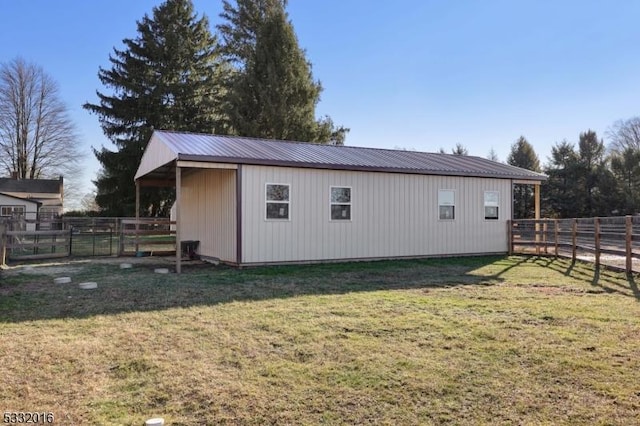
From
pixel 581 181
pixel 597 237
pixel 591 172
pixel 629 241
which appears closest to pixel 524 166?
pixel 581 181

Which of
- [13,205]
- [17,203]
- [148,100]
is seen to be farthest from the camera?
[148,100]

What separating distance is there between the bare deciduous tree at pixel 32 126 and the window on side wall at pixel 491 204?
32.8 m

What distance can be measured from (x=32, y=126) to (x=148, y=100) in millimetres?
12096

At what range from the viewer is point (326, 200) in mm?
10914

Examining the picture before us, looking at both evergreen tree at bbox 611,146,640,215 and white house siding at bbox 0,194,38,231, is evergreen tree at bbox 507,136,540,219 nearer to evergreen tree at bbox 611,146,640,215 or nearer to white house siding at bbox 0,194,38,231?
evergreen tree at bbox 611,146,640,215

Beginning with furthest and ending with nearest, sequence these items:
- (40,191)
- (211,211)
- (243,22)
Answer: (40,191), (243,22), (211,211)

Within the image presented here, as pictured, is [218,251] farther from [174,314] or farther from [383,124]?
[383,124]

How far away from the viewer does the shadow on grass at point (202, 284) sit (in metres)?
5.86

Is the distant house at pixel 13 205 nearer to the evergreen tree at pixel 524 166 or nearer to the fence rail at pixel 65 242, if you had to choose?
the fence rail at pixel 65 242

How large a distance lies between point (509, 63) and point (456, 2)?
5201 millimetres

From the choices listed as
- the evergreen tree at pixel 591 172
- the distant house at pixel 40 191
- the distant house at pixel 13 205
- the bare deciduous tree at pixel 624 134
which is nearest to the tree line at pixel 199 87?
the distant house at pixel 13 205

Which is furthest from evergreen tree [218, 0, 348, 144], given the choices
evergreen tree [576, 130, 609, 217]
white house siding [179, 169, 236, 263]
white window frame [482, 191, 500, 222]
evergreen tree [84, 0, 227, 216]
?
evergreen tree [576, 130, 609, 217]

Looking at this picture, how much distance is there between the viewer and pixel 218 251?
1126 centimetres

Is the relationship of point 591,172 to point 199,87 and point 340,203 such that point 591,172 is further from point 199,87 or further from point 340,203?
point 199,87
